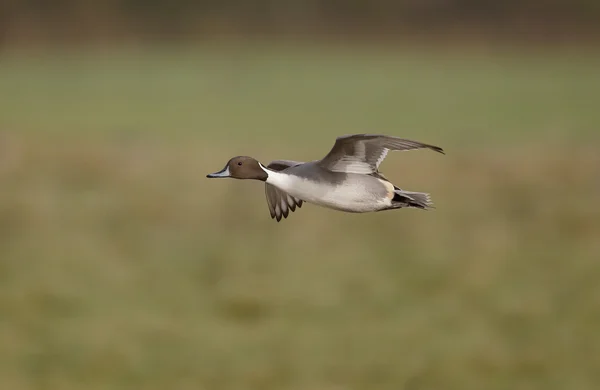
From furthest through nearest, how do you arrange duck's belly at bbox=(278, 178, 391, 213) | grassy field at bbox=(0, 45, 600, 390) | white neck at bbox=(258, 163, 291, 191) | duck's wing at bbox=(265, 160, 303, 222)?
grassy field at bbox=(0, 45, 600, 390)
duck's wing at bbox=(265, 160, 303, 222)
white neck at bbox=(258, 163, 291, 191)
duck's belly at bbox=(278, 178, 391, 213)

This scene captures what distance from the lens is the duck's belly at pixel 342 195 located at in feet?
11.6

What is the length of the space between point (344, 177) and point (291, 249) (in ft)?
35.6

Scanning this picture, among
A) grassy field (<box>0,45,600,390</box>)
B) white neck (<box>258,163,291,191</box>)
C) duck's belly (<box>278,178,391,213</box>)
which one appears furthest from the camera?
grassy field (<box>0,45,600,390</box>)

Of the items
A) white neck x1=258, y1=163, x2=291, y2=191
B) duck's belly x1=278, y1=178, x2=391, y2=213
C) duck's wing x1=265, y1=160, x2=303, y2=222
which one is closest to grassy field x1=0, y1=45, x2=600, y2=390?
duck's wing x1=265, y1=160, x2=303, y2=222

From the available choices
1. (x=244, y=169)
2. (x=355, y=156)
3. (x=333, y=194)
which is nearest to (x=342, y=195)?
(x=333, y=194)

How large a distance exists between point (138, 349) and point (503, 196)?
354 inches

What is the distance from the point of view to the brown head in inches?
144

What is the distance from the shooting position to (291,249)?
47.6ft

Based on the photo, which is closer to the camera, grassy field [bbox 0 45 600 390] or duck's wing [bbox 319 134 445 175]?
duck's wing [bbox 319 134 445 175]

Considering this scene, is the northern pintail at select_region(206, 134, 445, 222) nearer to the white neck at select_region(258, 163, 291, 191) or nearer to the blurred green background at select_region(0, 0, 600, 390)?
the white neck at select_region(258, 163, 291, 191)

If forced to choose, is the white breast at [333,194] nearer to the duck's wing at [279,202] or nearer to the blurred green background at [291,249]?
the duck's wing at [279,202]

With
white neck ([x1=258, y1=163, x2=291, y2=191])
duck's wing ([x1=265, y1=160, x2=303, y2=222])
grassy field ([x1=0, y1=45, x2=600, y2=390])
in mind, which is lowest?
grassy field ([x1=0, y1=45, x2=600, y2=390])

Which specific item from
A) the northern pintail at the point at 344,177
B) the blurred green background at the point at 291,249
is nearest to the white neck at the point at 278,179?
the northern pintail at the point at 344,177

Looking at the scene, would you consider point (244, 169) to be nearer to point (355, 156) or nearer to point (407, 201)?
point (355, 156)
